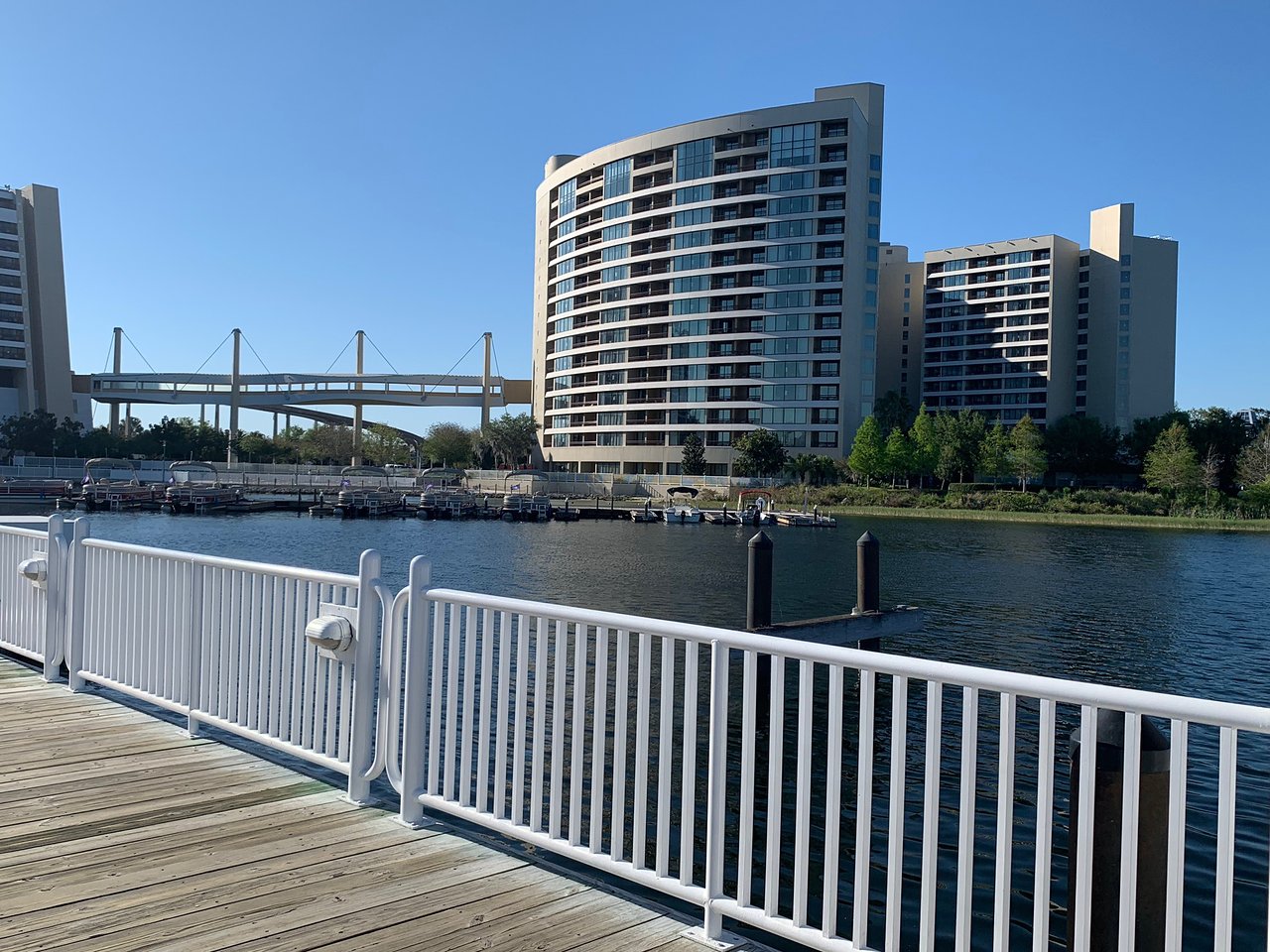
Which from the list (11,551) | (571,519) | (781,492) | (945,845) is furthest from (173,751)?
(781,492)

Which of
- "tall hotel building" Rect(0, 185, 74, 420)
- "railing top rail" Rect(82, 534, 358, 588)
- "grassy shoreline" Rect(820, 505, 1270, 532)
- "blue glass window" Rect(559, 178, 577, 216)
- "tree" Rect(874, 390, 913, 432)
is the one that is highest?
"blue glass window" Rect(559, 178, 577, 216)

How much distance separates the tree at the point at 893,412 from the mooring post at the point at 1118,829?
324 ft

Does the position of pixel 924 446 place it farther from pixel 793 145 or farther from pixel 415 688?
pixel 415 688

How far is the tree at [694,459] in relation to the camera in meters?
98.8

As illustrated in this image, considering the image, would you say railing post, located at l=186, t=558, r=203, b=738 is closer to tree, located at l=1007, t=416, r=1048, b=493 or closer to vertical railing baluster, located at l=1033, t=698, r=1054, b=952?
vertical railing baluster, located at l=1033, t=698, r=1054, b=952

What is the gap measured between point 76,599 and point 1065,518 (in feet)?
247

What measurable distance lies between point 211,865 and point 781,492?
81.8 m

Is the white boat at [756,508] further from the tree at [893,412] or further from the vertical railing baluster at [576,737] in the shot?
the vertical railing baluster at [576,737]

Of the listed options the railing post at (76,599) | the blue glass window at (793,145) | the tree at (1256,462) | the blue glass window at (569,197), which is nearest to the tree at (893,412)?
the blue glass window at (793,145)

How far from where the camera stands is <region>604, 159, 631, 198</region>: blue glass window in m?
108

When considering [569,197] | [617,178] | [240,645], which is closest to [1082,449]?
[617,178]

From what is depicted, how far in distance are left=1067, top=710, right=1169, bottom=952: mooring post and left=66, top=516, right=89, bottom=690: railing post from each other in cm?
649

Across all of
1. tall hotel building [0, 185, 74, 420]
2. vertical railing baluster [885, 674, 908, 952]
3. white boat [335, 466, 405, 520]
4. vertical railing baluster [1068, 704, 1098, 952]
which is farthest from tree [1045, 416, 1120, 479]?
vertical railing baluster [1068, 704, 1098, 952]

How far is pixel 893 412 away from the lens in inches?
4045
